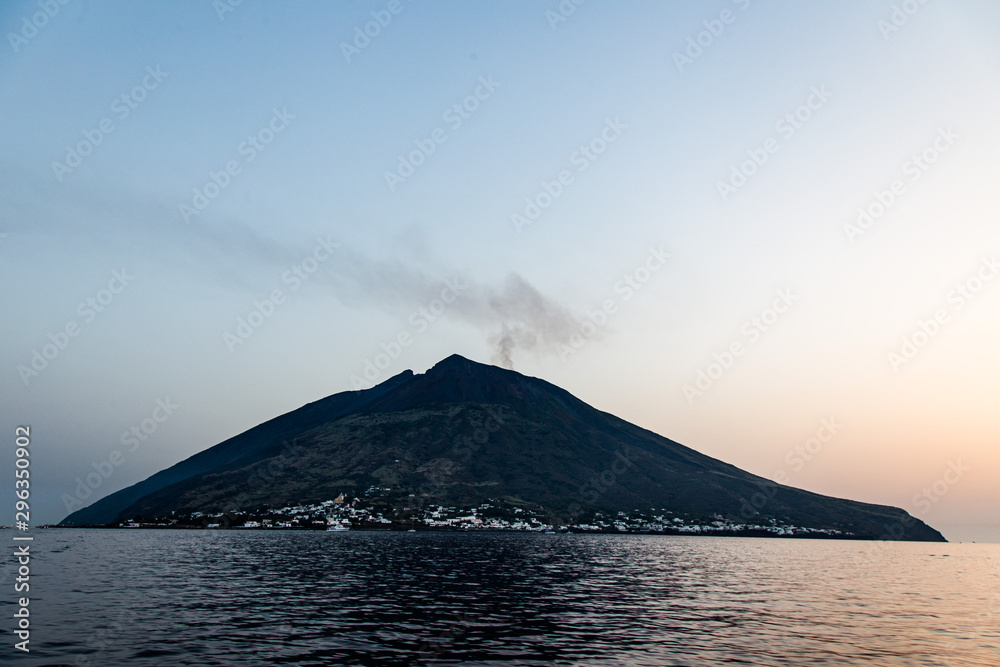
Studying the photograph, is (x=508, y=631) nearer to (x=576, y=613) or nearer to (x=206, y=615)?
(x=576, y=613)

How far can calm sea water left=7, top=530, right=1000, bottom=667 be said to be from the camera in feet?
144

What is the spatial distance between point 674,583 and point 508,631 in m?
52.8

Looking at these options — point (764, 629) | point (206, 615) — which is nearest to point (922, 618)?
point (764, 629)

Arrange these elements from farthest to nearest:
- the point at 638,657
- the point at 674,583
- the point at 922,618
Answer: the point at 674,583
the point at 922,618
the point at 638,657

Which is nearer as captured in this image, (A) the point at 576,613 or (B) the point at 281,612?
(B) the point at 281,612

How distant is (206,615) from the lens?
184 feet

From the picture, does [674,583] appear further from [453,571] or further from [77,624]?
[77,624]

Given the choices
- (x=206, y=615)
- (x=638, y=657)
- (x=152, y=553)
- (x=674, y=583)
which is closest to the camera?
(x=638, y=657)

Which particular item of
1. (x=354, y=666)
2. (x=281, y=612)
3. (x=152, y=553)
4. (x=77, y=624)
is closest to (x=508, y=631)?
(x=354, y=666)

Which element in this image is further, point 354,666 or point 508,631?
point 508,631

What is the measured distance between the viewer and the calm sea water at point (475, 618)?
43.9 m

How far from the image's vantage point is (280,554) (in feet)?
450

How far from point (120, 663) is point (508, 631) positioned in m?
27.4

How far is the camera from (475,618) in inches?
2295
